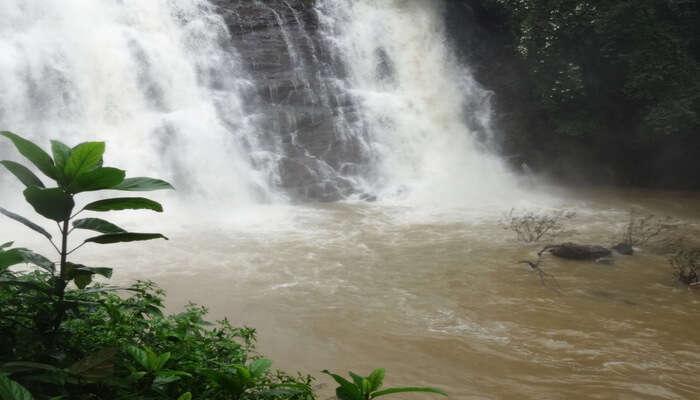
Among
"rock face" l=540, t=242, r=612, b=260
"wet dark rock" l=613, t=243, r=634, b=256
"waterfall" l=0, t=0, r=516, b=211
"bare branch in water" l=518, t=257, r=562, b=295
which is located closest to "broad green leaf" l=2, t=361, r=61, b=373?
"bare branch in water" l=518, t=257, r=562, b=295

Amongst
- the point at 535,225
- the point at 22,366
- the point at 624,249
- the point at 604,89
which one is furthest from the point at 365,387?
the point at 604,89

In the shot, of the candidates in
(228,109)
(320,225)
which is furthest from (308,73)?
(320,225)

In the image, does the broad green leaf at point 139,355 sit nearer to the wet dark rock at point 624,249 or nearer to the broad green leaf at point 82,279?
the broad green leaf at point 82,279

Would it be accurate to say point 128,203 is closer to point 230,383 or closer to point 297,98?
point 230,383

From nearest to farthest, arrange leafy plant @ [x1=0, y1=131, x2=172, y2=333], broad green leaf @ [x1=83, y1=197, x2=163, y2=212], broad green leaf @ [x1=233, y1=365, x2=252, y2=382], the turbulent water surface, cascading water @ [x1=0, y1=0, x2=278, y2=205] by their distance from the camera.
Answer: broad green leaf @ [x1=233, y1=365, x2=252, y2=382]
leafy plant @ [x1=0, y1=131, x2=172, y2=333]
broad green leaf @ [x1=83, y1=197, x2=163, y2=212]
the turbulent water surface
cascading water @ [x1=0, y1=0, x2=278, y2=205]

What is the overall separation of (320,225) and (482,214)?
325 cm

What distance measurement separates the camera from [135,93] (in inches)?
502

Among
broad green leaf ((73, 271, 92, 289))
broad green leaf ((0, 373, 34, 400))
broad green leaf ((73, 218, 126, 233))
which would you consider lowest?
broad green leaf ((0, 373, 34, 400))

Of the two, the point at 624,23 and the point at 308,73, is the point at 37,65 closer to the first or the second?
the point at 308,73

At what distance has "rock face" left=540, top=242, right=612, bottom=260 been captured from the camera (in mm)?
7836

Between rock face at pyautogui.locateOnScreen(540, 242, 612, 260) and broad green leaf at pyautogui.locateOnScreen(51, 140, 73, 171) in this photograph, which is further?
rock face at pyautogui.locateOnScreen(540, 242, 612, 260)

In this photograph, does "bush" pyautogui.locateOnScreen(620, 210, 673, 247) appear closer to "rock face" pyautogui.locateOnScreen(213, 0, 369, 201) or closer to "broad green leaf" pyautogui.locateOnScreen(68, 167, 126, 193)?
"rock face" pyautogui.locateOnScreen(213, 0, 369, 201)

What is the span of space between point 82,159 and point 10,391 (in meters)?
0.70

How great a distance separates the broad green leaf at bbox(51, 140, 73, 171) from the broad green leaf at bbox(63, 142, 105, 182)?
2cm
